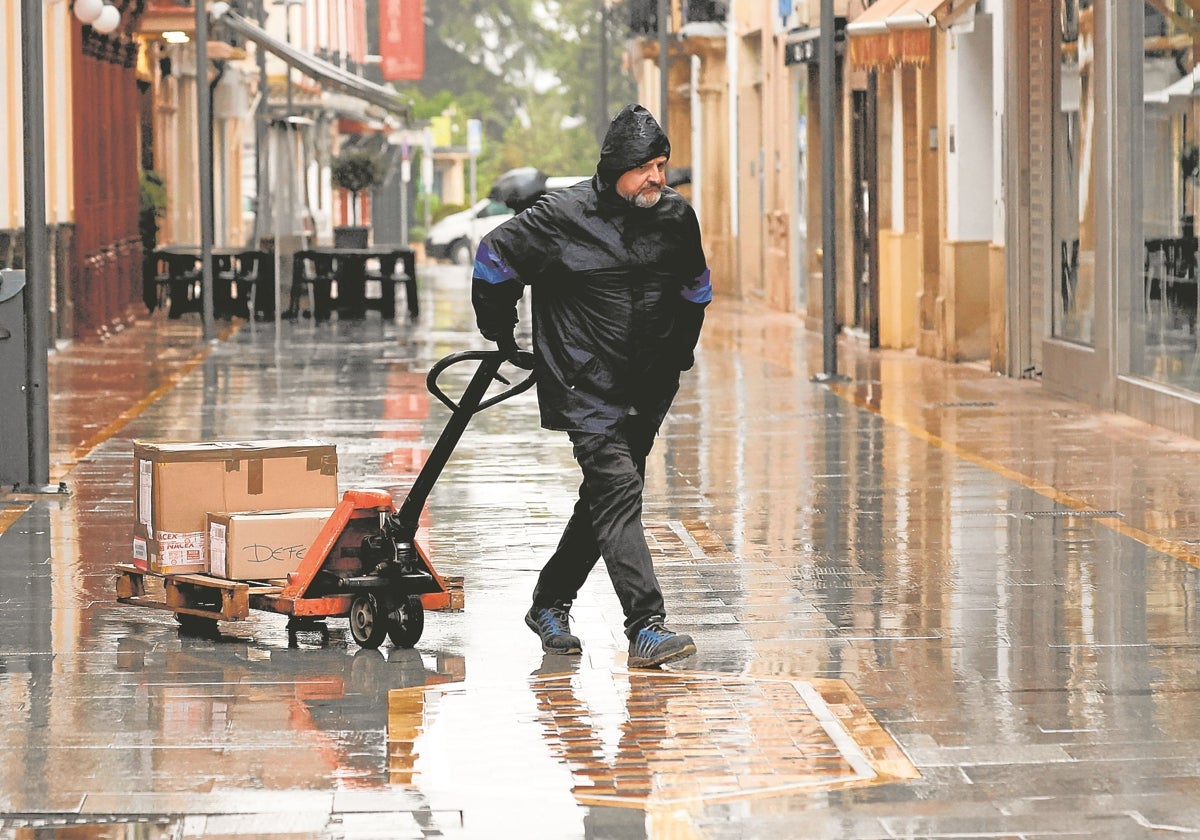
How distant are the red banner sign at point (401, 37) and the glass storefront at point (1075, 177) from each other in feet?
169

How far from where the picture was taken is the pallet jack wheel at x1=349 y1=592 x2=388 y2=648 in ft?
27.2

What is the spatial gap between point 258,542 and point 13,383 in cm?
443

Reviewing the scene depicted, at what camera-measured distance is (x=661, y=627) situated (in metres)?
8.02

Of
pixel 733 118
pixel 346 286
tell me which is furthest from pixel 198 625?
pixel 733 118

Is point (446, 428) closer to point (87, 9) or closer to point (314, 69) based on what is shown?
point (87, 9)

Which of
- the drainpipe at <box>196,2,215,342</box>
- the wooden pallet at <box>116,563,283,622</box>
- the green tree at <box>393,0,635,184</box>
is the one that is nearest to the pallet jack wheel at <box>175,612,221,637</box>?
the wooden pallet at <box>116,563,283,622</box>

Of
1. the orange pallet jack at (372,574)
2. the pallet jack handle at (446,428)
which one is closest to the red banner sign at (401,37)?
the orange pallet jack at (372,574)

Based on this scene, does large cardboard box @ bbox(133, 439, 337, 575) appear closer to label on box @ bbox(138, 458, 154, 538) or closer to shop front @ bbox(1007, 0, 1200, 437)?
label on box @ bbox(138, 458, 154, 538)

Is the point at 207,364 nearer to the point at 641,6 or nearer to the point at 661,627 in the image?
the point at 661,627

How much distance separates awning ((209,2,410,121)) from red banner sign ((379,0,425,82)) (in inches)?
1176

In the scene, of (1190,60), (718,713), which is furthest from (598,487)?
(1190,60)

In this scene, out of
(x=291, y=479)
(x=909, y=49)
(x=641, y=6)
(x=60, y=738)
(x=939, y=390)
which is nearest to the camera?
(x=60, y=738)

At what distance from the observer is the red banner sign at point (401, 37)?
229 feet

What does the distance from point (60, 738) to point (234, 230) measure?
4615 centimetres
